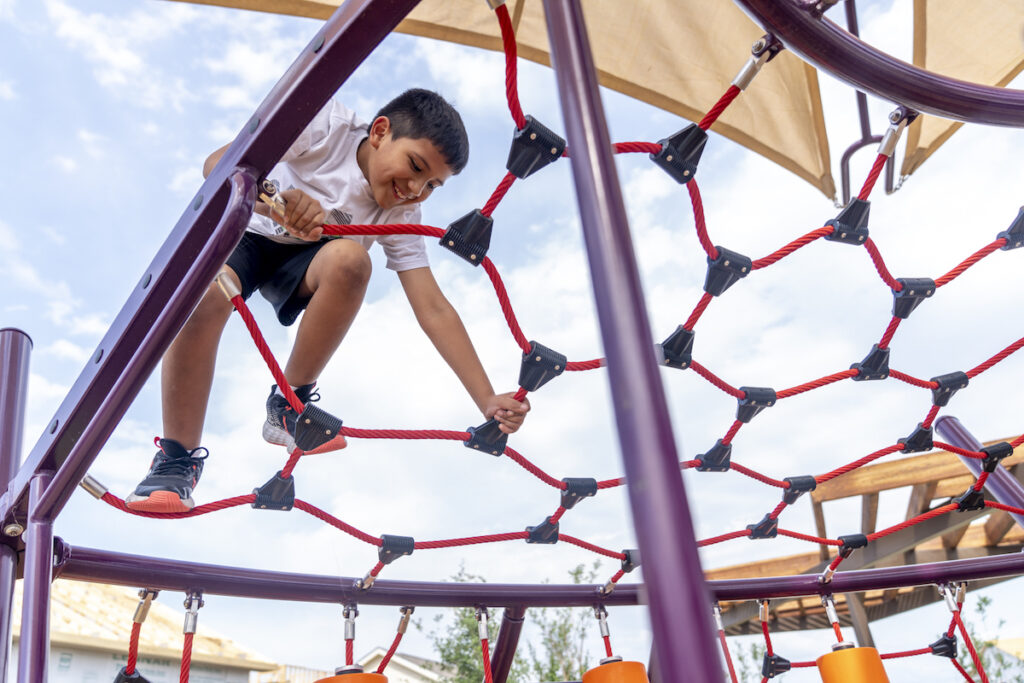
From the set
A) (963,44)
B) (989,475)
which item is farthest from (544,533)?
(963,44)

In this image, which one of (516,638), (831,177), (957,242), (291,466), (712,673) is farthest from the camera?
(957,242)

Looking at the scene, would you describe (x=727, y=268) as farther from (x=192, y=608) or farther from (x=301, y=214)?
(x=192, y=608)

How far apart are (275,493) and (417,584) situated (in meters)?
0.36

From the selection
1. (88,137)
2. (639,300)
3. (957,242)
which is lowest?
(639,300)

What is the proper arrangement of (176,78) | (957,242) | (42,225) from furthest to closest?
(176,78), (42,225), (957,242)

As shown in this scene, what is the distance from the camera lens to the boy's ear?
131 cm

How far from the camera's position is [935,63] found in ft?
7.33

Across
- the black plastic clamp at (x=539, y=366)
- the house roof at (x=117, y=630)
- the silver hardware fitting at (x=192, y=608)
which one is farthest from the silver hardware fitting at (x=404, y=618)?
the house roof at (x=117, y=630)

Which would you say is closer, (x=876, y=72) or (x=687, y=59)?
(x=876, y=72)

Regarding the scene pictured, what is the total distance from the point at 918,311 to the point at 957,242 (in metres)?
3.41

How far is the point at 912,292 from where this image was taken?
52.8 inches

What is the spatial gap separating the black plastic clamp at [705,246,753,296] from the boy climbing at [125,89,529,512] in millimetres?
341

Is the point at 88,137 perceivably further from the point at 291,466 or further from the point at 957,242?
the point at 291,466

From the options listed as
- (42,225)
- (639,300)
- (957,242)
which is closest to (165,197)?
(42,225)
